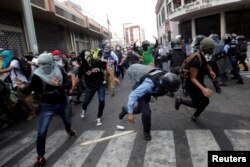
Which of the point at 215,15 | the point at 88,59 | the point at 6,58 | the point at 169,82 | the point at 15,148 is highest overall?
the point at 215,15

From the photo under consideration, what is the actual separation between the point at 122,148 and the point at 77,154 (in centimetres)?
75

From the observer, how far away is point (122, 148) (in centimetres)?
437

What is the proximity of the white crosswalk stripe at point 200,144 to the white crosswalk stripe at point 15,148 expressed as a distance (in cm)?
304

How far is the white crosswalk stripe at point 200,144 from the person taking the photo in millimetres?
3711

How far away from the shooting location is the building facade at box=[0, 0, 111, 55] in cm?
1224

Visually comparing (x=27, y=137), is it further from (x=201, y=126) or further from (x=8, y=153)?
(x=201, y=126)

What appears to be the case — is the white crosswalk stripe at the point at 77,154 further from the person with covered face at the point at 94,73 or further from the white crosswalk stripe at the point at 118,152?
the person with covered face at the point at 94,73

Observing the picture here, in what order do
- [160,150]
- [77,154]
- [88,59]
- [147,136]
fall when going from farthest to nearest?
1. [88,59]
2. [147,136]
3. [77,154]
4. [160,150]

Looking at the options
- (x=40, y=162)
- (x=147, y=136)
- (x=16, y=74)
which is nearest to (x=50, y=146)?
(x=40, y=162)

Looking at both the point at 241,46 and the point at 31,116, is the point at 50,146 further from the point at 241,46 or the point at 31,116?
the point at 241,46

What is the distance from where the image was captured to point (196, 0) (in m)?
22.4

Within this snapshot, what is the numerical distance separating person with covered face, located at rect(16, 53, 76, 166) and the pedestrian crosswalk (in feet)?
1.54

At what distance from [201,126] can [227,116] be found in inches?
35.1

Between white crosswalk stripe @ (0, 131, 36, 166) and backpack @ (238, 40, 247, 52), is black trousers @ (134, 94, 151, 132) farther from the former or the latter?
backpack @ (238, 40, 247, 52)
